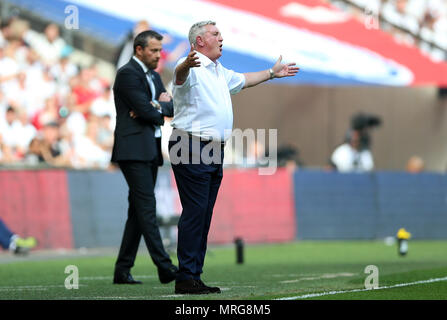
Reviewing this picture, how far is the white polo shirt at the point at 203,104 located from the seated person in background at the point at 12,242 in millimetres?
6615

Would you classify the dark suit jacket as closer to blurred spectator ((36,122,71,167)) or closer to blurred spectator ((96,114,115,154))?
blurred spectator ((36,122,71,167))

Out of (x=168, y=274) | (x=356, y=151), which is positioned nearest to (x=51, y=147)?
(x=356, y=151)

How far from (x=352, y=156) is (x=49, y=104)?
6289mm

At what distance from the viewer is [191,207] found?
27.5ft

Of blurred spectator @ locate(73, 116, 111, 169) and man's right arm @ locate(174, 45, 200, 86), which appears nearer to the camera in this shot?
man's right arm @ locate(174, 45, 200, 86)

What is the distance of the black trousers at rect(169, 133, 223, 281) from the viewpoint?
8312mm

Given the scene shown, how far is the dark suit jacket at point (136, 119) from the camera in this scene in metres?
9.83

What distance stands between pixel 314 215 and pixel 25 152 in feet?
18.8

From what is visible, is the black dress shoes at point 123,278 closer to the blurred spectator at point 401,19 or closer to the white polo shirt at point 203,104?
the white polo shirt at point 203,104

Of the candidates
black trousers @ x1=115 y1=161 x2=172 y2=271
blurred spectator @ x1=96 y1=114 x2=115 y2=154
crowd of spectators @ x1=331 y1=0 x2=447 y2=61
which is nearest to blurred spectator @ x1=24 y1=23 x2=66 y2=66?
blurred spectator @ x1=96 y1=114 x2=115 y2=154

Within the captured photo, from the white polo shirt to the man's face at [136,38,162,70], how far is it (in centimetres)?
177

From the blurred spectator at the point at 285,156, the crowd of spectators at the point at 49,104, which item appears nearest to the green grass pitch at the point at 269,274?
the crowd of spectators at the point at 49,104

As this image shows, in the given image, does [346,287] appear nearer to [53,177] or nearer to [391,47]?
[53,177]

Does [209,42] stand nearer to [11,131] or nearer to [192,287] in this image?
[192,287]
